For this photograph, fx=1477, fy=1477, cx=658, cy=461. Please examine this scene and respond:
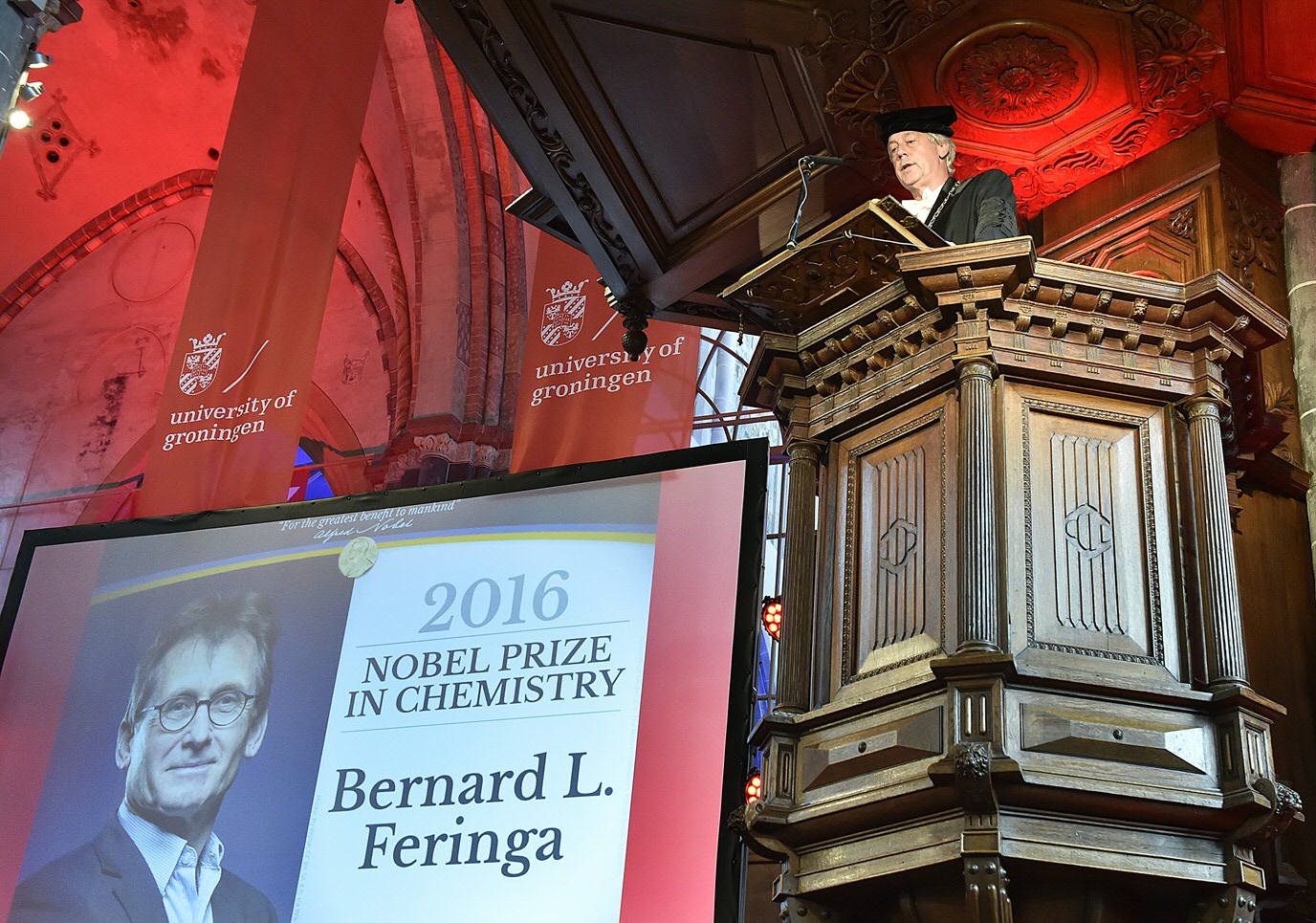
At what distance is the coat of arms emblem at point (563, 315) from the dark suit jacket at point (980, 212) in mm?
4904

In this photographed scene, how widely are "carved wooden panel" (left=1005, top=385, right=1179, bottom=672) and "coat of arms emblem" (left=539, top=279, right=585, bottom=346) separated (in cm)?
557

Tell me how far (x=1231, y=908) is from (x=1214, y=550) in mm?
823

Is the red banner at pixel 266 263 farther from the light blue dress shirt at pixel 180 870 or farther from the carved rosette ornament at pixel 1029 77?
the carved rosette ornament at pixel 1029 77

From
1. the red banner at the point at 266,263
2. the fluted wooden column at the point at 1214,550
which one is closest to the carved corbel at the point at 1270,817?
the fluted wooden column at the point at 1214,550

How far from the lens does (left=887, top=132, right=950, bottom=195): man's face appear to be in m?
4.35

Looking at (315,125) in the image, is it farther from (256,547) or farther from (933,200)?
(933,200)

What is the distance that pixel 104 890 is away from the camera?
7590 mm

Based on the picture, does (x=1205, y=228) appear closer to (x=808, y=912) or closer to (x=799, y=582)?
(x=799, y=582)

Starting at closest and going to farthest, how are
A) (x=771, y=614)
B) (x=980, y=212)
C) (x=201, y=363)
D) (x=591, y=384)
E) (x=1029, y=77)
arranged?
1. (x=980, y=212)
2. (x=1029, y=77)
3. (x=591, y=384)
4. (x=201, y=363)
5. (x=771, y=614)

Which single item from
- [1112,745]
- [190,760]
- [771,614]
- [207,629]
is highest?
[771,614]

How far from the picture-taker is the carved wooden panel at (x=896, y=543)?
3508 mm

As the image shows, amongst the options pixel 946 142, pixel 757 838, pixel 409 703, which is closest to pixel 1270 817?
pixel 757 838

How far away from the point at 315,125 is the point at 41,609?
336 centimetres

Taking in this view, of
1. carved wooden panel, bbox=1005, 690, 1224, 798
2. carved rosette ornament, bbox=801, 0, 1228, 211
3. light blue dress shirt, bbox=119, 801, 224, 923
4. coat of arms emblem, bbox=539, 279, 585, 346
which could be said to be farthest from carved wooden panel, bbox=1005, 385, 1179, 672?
coat of arms emblem, bbox=539, 279, 585, 346
